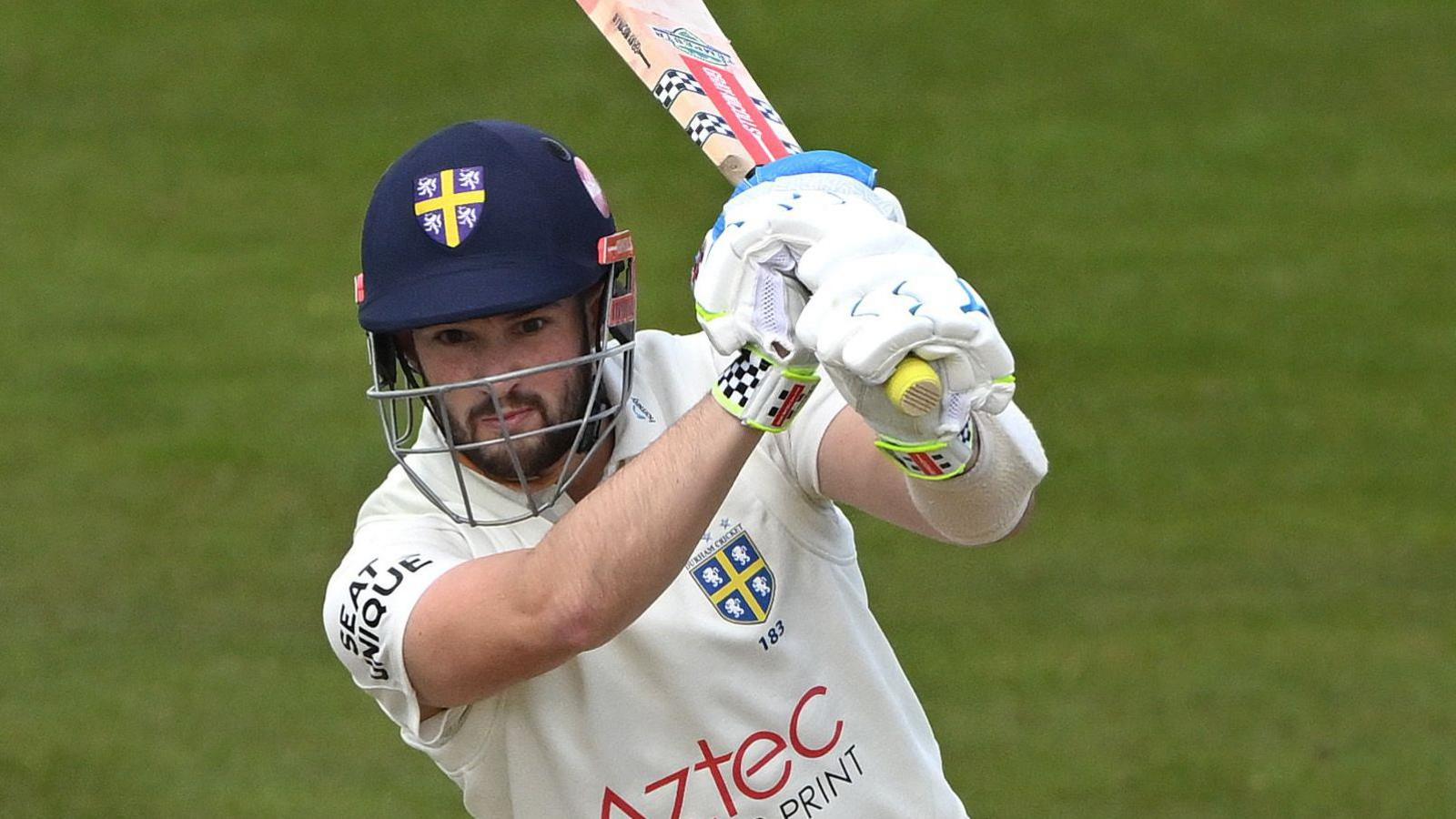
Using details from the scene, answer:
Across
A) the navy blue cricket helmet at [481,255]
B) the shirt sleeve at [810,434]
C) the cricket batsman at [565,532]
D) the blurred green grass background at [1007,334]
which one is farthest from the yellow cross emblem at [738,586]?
the blurred green grass background at [1007,334]

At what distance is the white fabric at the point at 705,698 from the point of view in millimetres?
4031

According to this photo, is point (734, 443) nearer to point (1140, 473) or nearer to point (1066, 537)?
point (1066, 537)

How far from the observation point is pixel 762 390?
3.44 metres

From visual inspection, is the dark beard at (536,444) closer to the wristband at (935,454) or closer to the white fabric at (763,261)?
the white fabric at (763,261)

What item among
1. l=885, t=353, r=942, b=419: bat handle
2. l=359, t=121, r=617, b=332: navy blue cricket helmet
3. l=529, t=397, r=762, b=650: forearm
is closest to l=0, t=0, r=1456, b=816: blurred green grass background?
l=359, t=121, r=617, b=332: navy blue cricket helmet

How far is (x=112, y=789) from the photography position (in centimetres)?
752

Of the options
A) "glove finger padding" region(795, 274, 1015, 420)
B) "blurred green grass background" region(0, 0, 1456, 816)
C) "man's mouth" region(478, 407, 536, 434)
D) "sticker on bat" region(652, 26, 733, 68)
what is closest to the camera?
"glove finger padding" region(795, 274, 1015, 420)

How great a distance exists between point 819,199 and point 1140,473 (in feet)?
21.1

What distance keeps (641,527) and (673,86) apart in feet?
3.38

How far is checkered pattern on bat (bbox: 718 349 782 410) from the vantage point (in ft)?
11.3

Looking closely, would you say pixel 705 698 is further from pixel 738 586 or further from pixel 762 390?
pixel 762 390

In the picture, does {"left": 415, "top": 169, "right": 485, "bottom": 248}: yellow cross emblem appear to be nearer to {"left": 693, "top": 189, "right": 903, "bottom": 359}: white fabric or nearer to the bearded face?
the bearded face

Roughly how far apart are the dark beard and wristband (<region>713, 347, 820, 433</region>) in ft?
1.99

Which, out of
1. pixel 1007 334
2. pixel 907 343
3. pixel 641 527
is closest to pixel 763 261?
pixel 907 343
